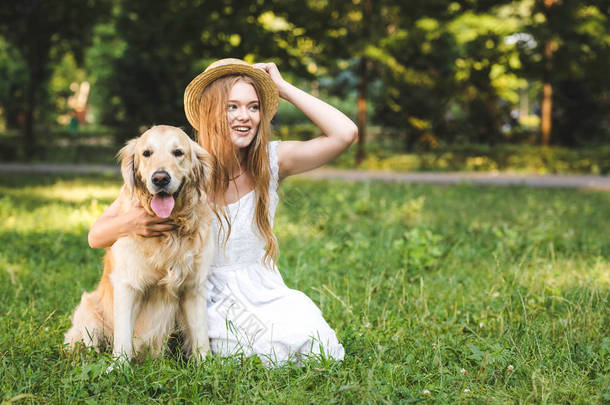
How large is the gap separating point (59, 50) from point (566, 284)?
59.0ft

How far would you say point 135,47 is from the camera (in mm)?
15883

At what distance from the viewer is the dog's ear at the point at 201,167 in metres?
2.82

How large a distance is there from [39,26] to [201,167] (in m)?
15.3

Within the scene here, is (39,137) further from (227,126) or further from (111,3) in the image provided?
(227,126)

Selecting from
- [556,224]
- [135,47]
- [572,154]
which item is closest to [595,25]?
[572,154]

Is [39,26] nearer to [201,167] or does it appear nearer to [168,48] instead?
[168,48]

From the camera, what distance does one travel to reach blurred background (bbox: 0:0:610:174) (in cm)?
1365

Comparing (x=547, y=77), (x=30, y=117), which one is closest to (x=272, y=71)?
(x=547, y=77)

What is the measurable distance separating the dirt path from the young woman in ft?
27.8

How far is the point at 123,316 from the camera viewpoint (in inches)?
107

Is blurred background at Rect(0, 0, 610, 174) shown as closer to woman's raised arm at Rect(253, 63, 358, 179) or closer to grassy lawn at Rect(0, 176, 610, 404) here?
grassy lawn at Rect(0, 176, 610, 404)

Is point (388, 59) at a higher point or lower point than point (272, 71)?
higher

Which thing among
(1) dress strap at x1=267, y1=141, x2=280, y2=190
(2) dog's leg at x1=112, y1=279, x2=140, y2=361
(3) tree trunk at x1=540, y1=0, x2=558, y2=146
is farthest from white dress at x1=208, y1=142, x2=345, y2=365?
(3) tree trunk at x1=540, y1=0, x2=558, y2=146

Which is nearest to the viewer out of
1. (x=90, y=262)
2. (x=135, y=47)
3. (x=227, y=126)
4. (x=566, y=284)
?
(x=227, y=126)
